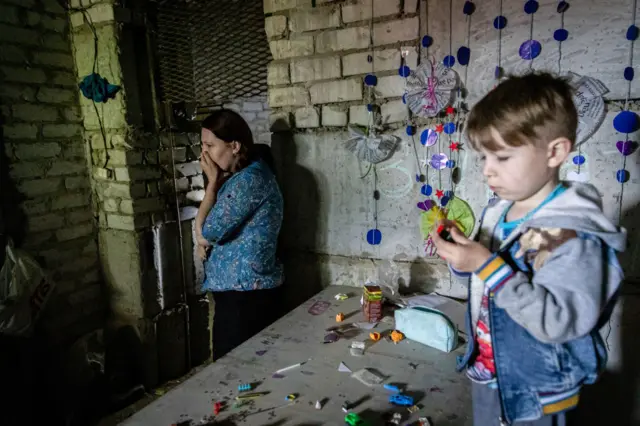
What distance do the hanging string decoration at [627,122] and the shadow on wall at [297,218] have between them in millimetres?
1377

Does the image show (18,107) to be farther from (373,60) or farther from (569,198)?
(569,198)

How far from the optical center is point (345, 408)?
1.29 metres

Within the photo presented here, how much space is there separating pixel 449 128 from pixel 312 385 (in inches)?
49.6

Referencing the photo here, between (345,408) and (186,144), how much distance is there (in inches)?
91.0

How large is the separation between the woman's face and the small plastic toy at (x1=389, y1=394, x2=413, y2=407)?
1.37m

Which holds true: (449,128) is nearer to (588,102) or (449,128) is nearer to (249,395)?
(588,102)

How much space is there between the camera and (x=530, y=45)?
1.78m

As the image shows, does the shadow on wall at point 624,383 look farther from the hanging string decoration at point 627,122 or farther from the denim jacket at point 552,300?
the denim jacket at point 552,300

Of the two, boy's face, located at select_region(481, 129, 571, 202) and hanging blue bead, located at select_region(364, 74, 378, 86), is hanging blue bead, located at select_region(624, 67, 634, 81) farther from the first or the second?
hanging blue bead, located at select_region(364, 74, 378, 86)

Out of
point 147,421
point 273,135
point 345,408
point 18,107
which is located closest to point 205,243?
point 273,135

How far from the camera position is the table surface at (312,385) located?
1.26 meters

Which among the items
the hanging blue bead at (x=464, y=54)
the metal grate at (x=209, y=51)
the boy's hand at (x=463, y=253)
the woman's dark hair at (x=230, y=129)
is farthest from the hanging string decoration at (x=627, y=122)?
the metal grate at (x=209, y=51)

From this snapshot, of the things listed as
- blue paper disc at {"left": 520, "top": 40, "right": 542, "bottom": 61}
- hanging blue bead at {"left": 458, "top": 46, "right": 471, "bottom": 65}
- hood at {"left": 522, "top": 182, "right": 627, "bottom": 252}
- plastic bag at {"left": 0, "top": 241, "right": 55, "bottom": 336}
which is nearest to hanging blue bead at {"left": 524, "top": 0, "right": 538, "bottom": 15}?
blue paper disc at {"left": 520, "top": 40, "right": 542, "bottom": 61}

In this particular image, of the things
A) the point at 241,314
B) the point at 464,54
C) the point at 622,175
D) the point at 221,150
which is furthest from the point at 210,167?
the point at 622,175
